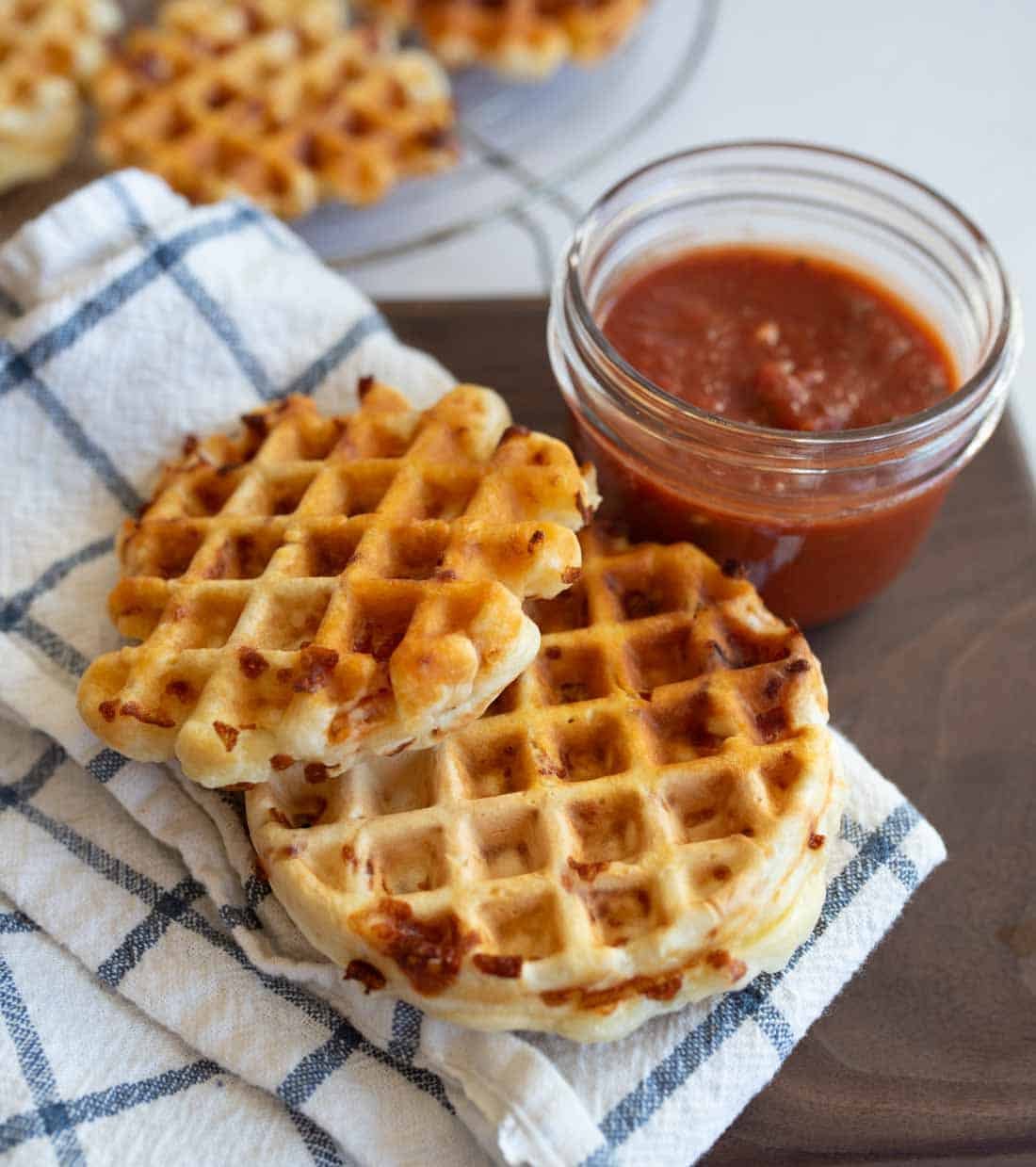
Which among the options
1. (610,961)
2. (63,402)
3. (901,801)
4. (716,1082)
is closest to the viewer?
(610,961)

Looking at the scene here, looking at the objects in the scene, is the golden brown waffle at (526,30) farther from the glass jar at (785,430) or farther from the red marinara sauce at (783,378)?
the red marinara sauce at (783,378)

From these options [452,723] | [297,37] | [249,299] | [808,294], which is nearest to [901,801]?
[452,723]

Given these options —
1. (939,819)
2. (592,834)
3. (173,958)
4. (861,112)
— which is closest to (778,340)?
(939,819)

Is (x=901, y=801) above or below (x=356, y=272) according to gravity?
below

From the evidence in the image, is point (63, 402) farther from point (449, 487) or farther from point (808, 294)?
point (808, 294)

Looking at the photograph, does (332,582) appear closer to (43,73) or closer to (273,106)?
(273,106)

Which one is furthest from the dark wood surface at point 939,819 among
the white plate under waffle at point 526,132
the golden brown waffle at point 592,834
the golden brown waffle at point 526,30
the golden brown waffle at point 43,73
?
the golden brown waffle at point 43,73

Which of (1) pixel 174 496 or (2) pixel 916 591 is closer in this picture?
(1) pixel 174 496
